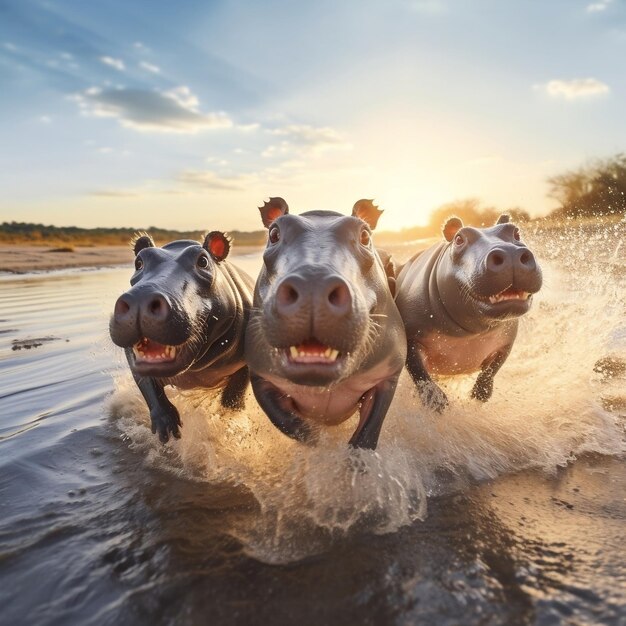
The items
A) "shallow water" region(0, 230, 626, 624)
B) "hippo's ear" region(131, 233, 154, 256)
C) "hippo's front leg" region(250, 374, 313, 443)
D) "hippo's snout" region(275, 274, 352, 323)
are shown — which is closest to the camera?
"shallow water" region(0, 230, 626, 624)

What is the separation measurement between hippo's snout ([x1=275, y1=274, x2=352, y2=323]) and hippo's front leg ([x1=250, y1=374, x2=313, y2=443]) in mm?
1428

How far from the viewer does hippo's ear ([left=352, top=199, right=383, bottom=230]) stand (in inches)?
183

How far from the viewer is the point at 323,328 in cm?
291

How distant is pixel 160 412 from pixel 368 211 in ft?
7.87

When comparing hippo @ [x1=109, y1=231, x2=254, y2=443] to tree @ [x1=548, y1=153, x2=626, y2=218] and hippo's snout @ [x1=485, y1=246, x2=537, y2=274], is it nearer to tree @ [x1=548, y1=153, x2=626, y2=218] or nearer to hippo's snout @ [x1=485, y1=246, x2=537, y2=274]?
hippo's snout @ [x1=485, y1=246, x2=537, y2=274]

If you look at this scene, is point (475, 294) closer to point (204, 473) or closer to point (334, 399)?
point (334, 399)

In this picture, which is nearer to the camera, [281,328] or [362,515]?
[281,328]

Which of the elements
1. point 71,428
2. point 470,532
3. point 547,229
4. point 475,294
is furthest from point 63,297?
point 470,532

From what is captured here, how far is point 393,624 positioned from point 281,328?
1.45 m

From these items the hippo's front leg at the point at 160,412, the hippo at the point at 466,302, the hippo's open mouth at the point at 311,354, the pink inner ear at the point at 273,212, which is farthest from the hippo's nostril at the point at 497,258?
the hippo's front leg at the point at 160,412

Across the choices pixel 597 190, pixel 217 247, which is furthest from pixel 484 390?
pixel 597 190

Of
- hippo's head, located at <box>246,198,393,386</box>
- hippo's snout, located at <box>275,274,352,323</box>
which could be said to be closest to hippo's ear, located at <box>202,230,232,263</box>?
hippo's head, located at <box>246,198,393,386</box>

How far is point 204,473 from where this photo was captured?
4.28 meters

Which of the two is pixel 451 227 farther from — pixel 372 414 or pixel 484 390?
pixel 372 414
